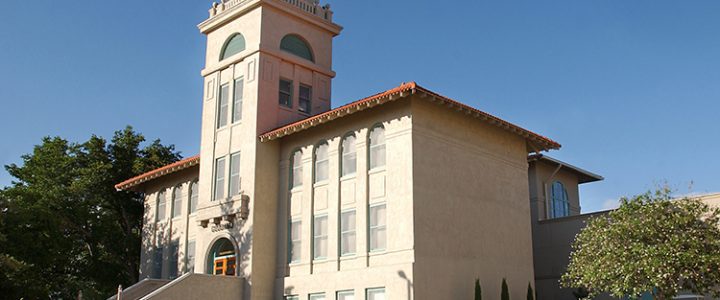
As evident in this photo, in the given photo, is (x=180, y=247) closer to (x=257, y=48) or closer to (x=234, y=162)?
(x=234, y=162)

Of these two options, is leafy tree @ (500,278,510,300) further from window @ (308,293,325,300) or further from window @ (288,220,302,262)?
window @ (288,220,302,262)

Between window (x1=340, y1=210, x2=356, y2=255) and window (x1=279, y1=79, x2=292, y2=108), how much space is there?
5754 millimetres

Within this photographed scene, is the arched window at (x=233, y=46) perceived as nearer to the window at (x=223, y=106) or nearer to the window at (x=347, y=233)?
the window at (x=223, y=106)

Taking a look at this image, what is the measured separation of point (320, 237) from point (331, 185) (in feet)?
5.96

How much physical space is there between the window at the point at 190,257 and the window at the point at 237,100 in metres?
6.58

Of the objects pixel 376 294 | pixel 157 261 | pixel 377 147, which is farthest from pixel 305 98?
pixel 157 261

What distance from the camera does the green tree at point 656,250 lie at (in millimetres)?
19609

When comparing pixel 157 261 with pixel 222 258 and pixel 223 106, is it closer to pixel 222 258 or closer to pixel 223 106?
pixel 222 258

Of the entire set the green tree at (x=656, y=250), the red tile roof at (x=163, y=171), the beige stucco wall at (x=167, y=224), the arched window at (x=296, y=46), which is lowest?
the green tree at (x=656, y=250)

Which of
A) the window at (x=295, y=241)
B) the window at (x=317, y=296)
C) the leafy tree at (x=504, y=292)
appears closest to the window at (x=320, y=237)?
the window at (x=295, y=241)

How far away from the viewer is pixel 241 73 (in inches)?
1120

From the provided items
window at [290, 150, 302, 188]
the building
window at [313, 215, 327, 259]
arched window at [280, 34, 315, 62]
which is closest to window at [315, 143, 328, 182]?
the building

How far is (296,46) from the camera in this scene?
1152 inches

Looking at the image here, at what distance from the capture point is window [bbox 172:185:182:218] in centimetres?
3334
